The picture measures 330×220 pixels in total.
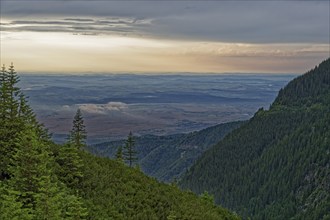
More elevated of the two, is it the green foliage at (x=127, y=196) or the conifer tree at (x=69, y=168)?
the conifer tree at (x=69, y=168)

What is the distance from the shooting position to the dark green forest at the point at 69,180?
34.2 m

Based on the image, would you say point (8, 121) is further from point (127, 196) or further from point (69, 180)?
point (127, 196)

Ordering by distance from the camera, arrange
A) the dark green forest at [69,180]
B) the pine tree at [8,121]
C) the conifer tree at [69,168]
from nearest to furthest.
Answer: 1. the dark green forest at [69,180]
2. the pine tree at [8,121]
3. the conifer tree at [69,168]

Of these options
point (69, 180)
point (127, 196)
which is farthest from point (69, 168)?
point (127, 196)

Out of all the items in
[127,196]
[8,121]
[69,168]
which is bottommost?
[127,196]

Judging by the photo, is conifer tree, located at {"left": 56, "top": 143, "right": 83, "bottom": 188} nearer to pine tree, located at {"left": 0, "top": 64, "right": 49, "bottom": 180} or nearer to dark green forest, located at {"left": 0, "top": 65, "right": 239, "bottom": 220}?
dark green forest, located at {"left": 0, "top": 65, "right": 239, "bottom": 220}

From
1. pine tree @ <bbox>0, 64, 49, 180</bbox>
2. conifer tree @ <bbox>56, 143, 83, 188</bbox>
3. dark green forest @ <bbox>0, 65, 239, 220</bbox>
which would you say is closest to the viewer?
dark green forest @ <bbox>0, 65, 239, 220</bbox>

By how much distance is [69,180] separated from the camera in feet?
147

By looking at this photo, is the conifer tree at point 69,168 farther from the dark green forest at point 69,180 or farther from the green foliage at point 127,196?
the green foliage at point 127,196

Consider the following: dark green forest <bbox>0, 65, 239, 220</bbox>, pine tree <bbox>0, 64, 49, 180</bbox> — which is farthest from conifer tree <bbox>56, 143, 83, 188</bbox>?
pine tree <bbox>0, 64, 49, 180</bbox>

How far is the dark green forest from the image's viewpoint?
34.2 metres

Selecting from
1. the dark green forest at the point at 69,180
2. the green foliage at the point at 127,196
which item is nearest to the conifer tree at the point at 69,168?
the dark green forest at the point at 69,180

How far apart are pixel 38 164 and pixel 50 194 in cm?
538

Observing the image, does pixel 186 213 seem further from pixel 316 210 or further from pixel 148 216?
pixel 316 210
